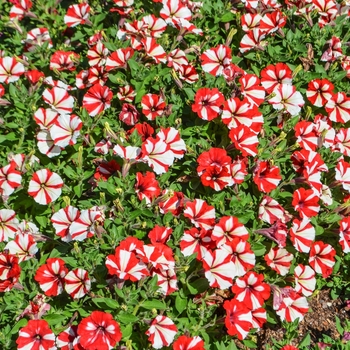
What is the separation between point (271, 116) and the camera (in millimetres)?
3145

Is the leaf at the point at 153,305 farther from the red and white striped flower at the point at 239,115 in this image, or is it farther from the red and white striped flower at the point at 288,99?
the red and white striped flower at the point at 288,99

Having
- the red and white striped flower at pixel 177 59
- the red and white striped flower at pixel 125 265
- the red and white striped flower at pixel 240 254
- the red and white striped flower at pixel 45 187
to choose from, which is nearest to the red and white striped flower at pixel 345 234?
the red and white striped flower at pixel 240 254

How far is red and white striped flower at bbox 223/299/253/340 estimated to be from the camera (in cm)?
252

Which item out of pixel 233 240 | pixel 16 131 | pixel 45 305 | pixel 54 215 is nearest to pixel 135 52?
pixel 16 131

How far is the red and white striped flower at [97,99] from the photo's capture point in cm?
315

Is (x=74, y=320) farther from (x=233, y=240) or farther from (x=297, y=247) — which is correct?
(x=297, y=247)

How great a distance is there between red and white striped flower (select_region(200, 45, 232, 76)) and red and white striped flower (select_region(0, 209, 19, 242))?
4.99 feet

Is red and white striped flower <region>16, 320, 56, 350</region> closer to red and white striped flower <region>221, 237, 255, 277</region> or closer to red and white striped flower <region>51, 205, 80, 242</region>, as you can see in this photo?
red and white striped flower <region>51, 205, 80, 242</region>

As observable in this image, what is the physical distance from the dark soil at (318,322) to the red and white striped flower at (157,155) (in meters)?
1.18

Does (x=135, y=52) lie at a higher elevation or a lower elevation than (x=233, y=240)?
higher

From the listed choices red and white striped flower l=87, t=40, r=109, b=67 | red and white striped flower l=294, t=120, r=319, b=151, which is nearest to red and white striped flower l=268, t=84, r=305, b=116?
red and white striped flower l=294, t=120, r=319, b=151

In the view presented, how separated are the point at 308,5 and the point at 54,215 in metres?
2.30

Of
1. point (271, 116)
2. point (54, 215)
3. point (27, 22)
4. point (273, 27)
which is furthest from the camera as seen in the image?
point (27, 22)

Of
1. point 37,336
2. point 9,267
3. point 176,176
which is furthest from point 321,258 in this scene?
point 9,267
